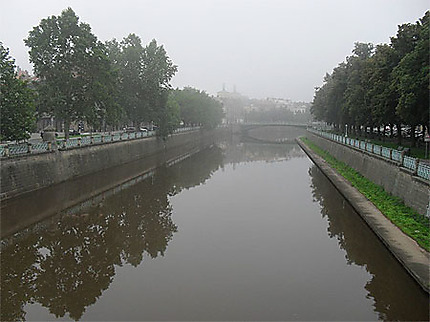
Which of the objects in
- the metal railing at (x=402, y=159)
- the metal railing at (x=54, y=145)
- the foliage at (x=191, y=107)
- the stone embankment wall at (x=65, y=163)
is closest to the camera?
the metal railing at (x=402, y=159)

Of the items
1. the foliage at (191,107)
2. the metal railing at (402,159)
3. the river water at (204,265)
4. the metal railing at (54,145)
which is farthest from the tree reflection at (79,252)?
the foliage at (191,107)

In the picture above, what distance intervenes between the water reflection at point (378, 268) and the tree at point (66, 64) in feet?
56.5

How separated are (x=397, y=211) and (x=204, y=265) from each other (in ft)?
25.2

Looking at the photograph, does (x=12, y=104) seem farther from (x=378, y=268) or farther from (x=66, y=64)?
(x=378, y=268)

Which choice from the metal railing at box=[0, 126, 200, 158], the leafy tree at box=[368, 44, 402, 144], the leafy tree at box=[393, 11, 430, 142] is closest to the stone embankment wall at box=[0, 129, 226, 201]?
the metal railing at box=[0, 126, 200, 158]

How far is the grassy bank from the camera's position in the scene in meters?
11.4

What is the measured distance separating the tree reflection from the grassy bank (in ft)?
25.0

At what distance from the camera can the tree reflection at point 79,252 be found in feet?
29.8

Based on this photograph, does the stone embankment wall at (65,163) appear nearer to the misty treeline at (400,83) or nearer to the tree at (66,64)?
the tree at (66,64)

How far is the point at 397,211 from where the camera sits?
554 inches

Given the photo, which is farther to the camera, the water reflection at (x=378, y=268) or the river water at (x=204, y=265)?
the river water at (x=204, y=265)

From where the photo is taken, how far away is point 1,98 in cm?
1745

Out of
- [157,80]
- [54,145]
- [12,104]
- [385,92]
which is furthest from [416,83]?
[157,80]

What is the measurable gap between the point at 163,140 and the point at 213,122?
35.7 metres
